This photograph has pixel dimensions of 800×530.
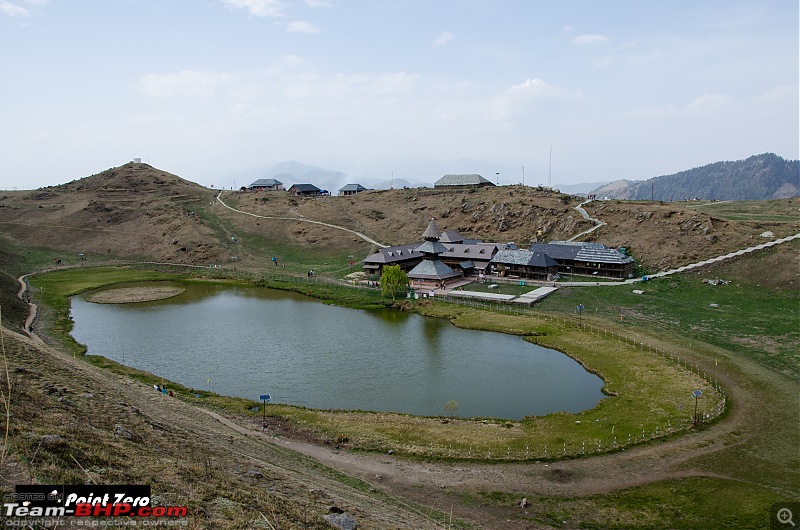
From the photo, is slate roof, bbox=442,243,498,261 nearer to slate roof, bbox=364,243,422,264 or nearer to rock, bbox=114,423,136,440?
slate roof, bbox=364,243,422,264

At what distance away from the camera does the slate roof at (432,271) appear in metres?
75.2

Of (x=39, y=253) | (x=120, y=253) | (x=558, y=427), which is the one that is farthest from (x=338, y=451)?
(x=39, y=253)

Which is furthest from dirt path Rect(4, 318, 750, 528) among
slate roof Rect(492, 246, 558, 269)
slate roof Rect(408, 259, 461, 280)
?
slate roof Rect(408, 259, 461, 280)

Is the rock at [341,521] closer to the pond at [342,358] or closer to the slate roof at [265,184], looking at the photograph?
the pond at [342,358]

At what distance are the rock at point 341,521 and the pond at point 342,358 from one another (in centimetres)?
1687

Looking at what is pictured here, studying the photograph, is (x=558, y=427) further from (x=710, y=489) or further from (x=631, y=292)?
(x=631, y=292)

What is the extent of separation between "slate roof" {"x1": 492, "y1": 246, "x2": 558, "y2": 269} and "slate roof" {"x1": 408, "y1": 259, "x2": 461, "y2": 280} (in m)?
7.92

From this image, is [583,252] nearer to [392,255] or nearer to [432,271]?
[432,271]

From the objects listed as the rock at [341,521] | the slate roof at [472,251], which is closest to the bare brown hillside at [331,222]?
the slate roof at [472,251]

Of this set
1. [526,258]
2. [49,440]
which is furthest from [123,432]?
[526,258]

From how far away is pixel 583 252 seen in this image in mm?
77375

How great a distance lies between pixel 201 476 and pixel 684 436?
90.3 feet

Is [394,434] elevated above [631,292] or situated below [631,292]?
below

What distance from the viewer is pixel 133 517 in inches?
546
